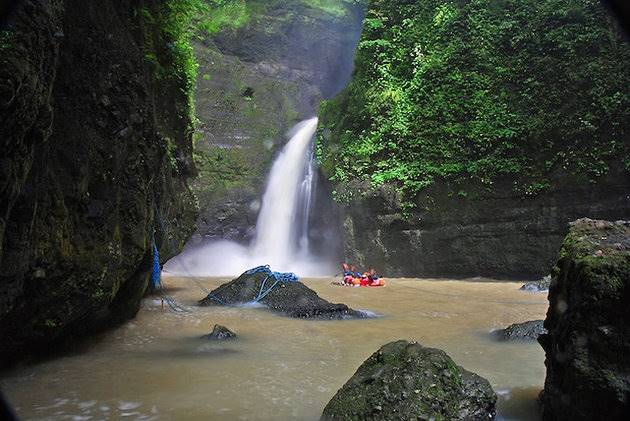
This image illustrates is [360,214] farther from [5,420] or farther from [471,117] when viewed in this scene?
[5,420]

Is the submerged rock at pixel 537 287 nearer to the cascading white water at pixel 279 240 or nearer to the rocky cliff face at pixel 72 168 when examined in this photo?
Result: the cascading white water at pixel 279 240

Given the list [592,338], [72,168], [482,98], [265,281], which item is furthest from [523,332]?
[482,98]

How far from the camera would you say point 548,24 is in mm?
15953

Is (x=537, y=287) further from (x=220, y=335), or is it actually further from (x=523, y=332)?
(x=220, y=335)

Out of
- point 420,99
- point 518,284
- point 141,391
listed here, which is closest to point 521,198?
point 518,284

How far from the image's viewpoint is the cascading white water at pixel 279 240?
2098 centimetres

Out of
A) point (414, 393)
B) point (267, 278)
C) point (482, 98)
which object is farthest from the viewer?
point (482, 98)

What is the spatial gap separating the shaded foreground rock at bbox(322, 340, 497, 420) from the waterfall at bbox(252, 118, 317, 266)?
17.6m

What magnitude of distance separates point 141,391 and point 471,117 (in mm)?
14882

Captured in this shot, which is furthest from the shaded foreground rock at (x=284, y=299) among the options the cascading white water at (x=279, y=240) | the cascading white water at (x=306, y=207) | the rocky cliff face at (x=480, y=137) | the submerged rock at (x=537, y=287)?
the cascading white water at (x=306, y=207)

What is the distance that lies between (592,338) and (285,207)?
1963cm

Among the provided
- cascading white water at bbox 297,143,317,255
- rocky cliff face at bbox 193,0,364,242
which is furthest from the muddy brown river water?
rocky cliff face at bbox 193,0,364,242

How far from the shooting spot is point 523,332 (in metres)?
6.20

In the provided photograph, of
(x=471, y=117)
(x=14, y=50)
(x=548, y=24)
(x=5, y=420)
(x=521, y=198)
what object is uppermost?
(x=548, y=24)
